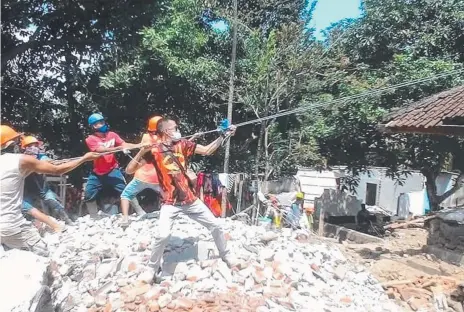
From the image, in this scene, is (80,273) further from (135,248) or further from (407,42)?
(407,42)

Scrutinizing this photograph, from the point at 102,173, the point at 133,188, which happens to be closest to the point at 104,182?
the point at 102,173

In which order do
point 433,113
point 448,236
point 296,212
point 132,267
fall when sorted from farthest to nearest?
1. point 296,212
2. point 448,236
3. point 433,113
4. point 132,267

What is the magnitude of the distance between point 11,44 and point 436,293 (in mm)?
10004

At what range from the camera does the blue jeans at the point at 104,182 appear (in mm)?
7945

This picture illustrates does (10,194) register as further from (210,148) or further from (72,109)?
(72,109)

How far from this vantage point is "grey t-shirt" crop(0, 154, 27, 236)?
4.16 metres

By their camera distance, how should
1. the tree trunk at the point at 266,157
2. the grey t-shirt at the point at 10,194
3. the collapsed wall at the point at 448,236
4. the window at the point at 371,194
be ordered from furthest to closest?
the window at the point at 371,194
the tree trunk at the point at 266,157
the collapsed wall at the point at 448,236
the grey t-shirt at the point at 10,194

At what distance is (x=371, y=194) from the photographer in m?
23.2

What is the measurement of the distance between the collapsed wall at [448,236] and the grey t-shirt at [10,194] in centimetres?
746

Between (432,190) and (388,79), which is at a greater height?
(388,79)

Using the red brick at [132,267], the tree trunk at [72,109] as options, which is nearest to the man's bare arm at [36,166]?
the red brick at [132,267]

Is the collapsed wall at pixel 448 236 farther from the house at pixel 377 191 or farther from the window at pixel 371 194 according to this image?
the window at pixel 371 194

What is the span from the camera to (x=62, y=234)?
715cm

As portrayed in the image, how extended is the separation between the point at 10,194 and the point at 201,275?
2.33 meters
